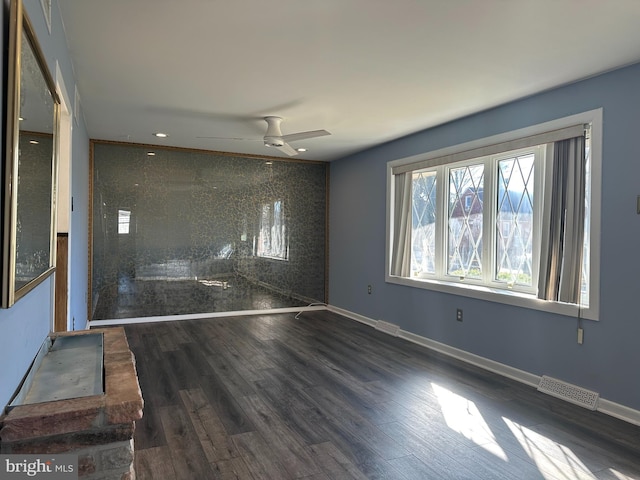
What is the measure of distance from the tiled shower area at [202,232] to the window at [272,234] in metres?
0.02

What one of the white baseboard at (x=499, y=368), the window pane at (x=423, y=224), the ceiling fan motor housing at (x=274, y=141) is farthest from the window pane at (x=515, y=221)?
the ceiling fan motor housing at (x=274, y=141)

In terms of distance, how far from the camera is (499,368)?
12.1 feet

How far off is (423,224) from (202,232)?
3.13m

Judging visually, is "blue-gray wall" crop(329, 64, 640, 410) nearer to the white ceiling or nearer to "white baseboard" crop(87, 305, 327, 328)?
the white ceiling

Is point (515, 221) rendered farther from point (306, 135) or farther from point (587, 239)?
point (306, 135)

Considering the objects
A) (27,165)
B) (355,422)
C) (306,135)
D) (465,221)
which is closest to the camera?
(27,165)

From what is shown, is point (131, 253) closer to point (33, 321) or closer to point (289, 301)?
point (289, 301)

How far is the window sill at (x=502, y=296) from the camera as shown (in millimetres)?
3113

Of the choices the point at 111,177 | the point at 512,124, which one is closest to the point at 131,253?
the point at 111,177

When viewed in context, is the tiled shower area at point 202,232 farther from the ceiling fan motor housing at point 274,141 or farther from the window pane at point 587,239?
the window pane at point 587,239

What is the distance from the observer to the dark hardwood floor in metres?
2.18

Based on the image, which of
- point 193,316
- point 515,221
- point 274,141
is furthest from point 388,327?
point 193,316

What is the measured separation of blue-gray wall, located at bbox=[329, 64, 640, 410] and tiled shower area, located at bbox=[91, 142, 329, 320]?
1.85 m

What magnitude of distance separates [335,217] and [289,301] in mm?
1523
